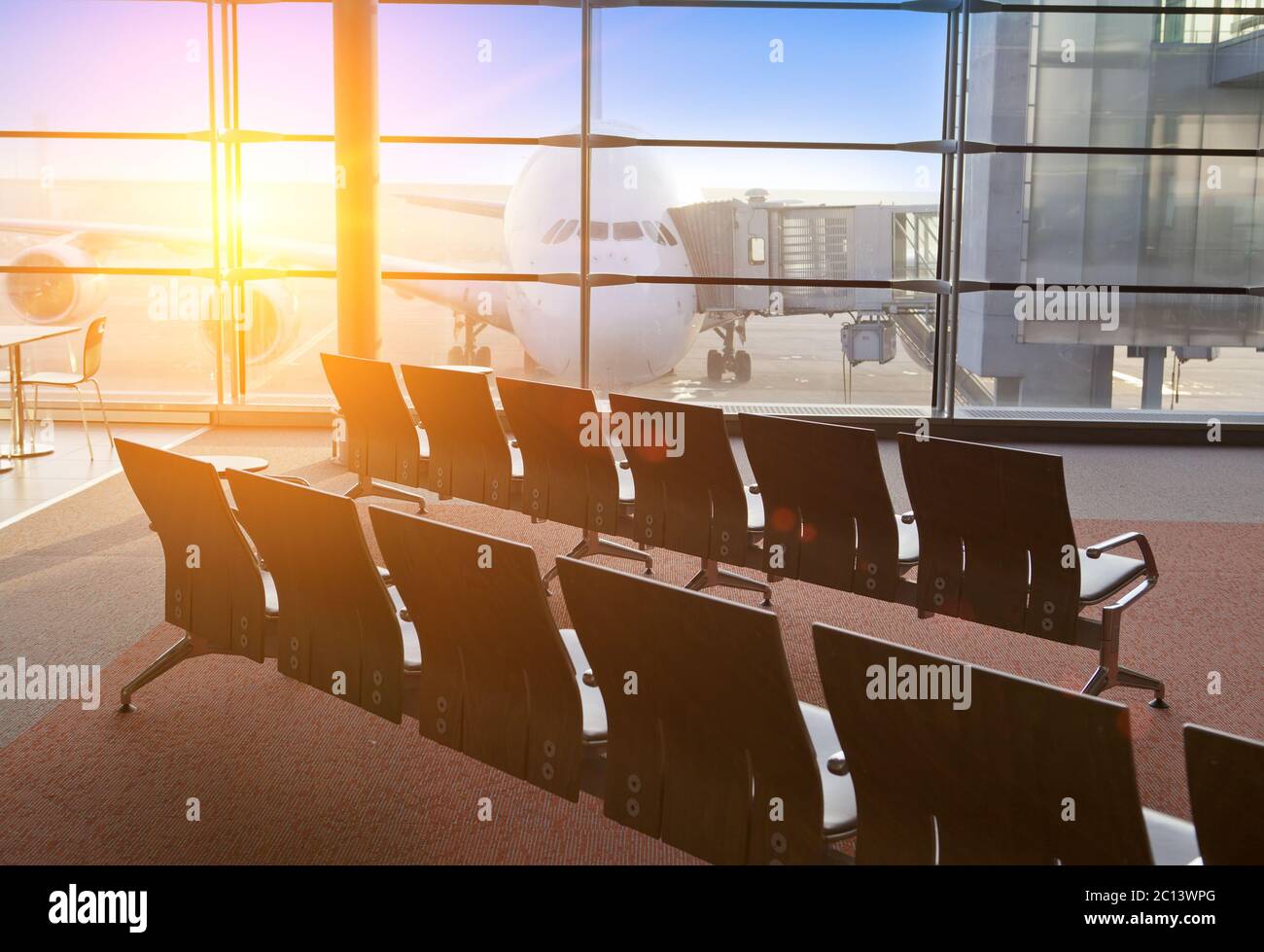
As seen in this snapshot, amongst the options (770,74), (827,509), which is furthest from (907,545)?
(770,74)

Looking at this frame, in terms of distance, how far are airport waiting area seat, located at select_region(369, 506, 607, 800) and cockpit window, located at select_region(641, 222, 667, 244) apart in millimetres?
7079

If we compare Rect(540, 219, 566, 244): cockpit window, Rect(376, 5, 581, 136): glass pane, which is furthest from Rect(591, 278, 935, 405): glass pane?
Rect(376, 5, 581, 136): glass pane

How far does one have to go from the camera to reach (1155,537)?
237 inches

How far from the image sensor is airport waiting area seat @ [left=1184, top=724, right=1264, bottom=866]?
152 centimetres

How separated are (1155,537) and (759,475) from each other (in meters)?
2.87

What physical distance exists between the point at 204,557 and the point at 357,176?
15.2 ft

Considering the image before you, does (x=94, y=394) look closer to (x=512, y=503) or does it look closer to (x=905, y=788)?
(x=512, y=503)

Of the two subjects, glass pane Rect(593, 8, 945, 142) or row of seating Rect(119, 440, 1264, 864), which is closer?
row of seating Rect(119, 440, 1264, 864)

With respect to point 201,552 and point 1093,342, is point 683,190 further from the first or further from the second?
point 201,552

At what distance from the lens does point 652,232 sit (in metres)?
9.55

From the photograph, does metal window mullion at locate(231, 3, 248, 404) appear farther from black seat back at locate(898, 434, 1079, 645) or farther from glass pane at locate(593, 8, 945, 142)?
black seat back at locate(898, 434, 1079, 645)

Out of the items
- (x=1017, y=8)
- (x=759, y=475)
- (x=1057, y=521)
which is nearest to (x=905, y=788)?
(x=1057, y=521)

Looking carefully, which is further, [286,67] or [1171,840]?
[286,67]
